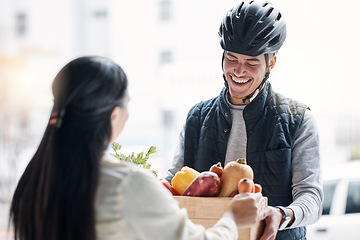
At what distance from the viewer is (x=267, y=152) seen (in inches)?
65.3

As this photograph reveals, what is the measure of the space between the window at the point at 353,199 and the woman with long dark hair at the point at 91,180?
3042 millimetres

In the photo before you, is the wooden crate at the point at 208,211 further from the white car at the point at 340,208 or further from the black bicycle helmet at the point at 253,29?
the white car at the point at 340,208

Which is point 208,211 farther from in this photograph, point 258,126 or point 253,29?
point 253,29

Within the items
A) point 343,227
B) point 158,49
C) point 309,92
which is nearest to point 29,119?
point 158,49

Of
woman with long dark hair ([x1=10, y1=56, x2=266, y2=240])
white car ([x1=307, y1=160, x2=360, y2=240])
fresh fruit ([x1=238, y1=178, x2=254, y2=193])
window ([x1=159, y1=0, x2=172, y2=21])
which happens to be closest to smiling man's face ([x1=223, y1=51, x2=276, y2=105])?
fresh fruit ([x1=238, y1=178, x2=254, y2=193])

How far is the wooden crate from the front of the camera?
128 cm

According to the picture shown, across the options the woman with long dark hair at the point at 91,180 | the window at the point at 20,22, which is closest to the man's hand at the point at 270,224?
the woman with long dark hair at the point at 91,180

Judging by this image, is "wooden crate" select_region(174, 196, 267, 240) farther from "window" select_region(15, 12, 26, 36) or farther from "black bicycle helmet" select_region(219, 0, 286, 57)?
"window" select_region(15, 12, 26, 36)

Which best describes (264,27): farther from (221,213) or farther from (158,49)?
(158,49)

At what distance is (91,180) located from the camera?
3.45 ft

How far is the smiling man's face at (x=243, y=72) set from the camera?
5.58 feet

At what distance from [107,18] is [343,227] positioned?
8987 millimetres

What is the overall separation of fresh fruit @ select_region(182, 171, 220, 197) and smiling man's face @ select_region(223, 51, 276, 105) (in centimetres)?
47

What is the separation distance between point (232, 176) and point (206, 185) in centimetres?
7
